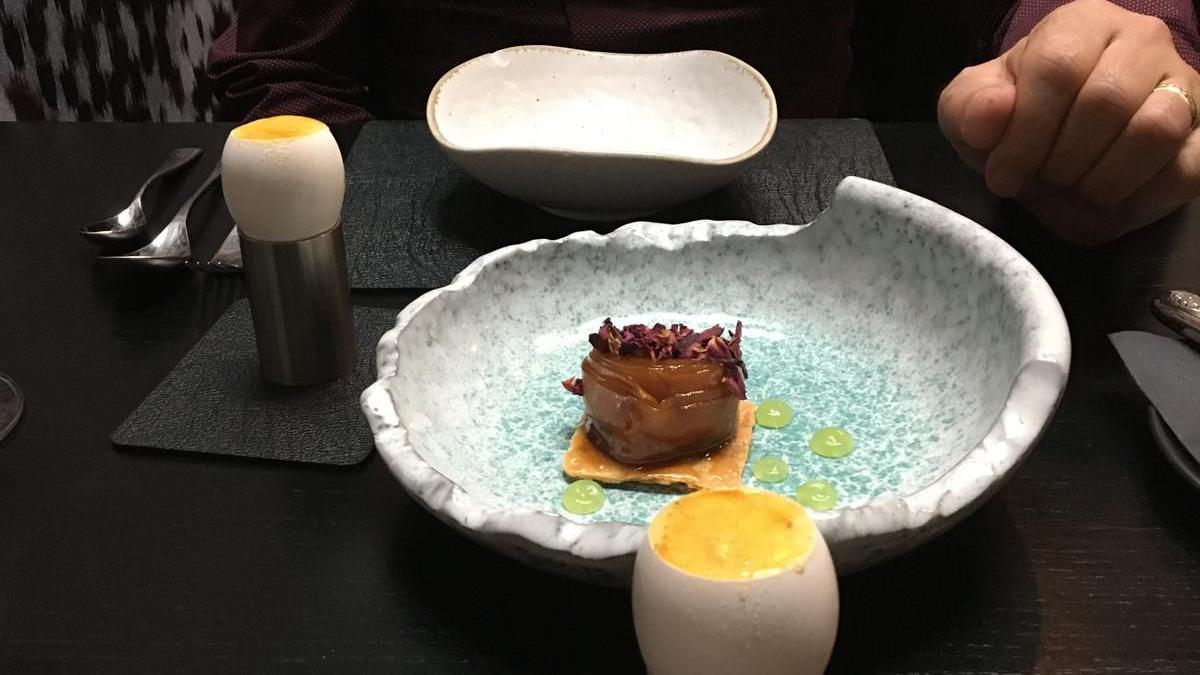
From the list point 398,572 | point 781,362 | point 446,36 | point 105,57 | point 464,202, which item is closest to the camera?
point 398,572

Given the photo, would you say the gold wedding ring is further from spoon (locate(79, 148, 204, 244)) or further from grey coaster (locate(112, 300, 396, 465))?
spoon (locate(79, 148, 204, 244))

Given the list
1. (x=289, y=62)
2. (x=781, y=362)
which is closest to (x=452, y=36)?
(x=289, y=62)

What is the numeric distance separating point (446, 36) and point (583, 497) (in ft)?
2.96

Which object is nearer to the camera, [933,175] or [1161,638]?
[1161,638]

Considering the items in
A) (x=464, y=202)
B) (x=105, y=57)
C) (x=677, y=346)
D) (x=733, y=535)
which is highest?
(x=733, y=535)

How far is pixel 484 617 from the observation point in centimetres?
60

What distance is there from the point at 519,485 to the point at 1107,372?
1.50ft

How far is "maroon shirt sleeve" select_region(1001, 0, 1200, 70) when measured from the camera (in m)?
1.21

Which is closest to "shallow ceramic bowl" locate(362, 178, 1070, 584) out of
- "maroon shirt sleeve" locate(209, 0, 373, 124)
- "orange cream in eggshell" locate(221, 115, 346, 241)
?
"orange cream in eggshell" locate(221, 115, 346, 241)

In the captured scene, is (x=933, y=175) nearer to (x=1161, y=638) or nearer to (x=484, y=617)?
(x=1161, y=638)

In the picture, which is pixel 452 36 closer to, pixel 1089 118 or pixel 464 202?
pixel 464 202

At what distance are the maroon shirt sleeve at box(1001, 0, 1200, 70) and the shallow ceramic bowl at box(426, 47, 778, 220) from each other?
1.11ft

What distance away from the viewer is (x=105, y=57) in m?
1.84

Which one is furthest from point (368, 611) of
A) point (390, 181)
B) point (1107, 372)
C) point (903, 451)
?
point (390, 181)
